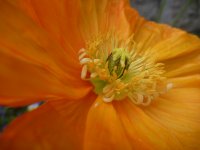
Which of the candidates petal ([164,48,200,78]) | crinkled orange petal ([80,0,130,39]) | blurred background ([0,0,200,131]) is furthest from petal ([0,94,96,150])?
blurred background ([0,0,200,131])

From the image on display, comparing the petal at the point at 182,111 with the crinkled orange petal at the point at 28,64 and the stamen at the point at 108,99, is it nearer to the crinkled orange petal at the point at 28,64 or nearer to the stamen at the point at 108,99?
the stamen at the point at 108,99

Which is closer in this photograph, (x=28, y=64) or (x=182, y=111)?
(x=28, y=64)

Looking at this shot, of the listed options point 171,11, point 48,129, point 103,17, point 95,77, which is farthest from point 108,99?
point 171,11

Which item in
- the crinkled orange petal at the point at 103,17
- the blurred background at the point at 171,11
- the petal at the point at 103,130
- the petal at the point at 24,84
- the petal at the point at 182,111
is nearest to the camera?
the petal at the point at 24,84

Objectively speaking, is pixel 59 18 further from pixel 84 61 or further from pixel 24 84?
pixel 24 84

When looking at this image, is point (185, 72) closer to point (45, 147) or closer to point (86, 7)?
point (86, 7)

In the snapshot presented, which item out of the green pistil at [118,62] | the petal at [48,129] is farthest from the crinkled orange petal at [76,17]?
the petal at [48,129]

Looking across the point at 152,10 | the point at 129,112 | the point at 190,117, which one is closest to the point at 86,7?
the point at 129,112
